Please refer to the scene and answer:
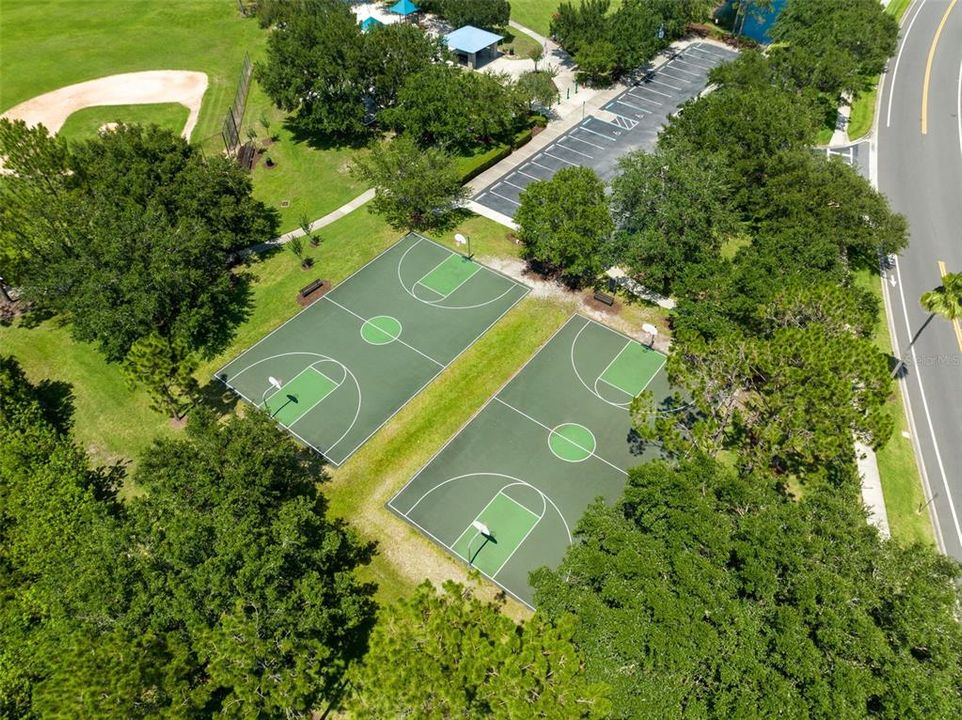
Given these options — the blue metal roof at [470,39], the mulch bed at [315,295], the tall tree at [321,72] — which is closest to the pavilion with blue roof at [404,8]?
the blue metal roof at [470,39]

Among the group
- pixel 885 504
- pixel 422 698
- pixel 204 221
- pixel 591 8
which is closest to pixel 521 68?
pixel 591 8

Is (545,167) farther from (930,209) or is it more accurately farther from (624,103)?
(930,209)

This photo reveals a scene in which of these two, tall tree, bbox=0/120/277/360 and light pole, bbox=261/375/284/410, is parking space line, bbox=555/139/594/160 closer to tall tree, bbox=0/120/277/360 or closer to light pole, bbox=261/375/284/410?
tall tree, bbox=0/120/277/360

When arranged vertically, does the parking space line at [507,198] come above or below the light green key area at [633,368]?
above

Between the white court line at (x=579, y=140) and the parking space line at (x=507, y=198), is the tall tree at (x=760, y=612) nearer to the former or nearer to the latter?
the parking space line at (x=507, y=198)

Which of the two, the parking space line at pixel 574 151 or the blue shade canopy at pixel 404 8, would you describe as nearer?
the parking space line at pixel 574 151

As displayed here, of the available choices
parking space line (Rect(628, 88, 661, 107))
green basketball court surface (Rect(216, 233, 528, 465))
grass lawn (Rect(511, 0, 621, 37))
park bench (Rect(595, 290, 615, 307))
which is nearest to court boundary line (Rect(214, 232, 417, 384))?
green basketball court surface (Rect(216, 233, 528, 465))

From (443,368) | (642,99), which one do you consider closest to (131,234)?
(443,368)
